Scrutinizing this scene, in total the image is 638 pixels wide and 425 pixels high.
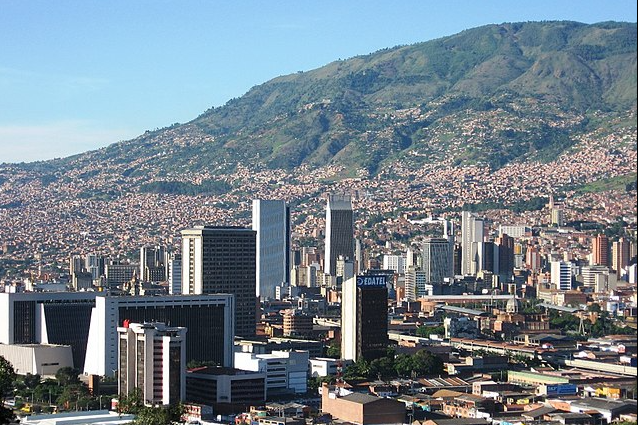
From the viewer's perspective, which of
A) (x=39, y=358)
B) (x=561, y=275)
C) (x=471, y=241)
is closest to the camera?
(x=39, y=358)

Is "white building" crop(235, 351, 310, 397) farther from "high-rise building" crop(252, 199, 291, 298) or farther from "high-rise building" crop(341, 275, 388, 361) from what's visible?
"high-rise building" crop(252, 199, 291, 298)

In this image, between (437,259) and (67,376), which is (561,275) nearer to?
→ (437,259)

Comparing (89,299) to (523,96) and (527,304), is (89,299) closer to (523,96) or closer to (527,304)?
(527,304)

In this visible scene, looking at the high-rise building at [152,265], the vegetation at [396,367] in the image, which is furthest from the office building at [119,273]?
the vegetation at [396,367]

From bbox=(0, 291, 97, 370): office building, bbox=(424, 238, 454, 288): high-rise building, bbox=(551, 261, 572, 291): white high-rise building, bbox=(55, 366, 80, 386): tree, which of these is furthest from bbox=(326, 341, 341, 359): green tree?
bbox=(424, 238, 454, 288): high-rise building

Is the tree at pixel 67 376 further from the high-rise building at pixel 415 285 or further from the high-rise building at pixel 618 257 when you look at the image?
the high-rise building at pixel 415 285

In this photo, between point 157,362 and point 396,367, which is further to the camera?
point 396,367

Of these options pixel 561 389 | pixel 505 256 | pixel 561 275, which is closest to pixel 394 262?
pixel 505 256
